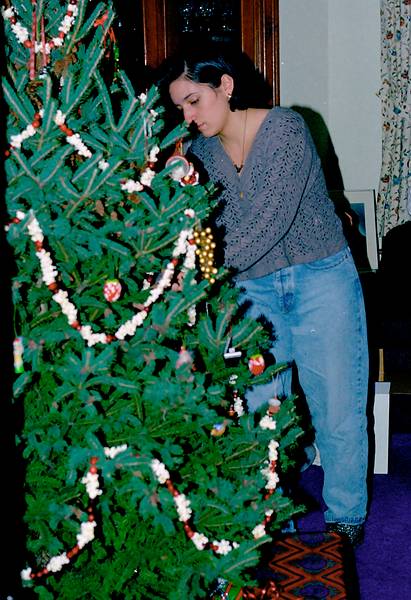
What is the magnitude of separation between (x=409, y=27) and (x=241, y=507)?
3568mm

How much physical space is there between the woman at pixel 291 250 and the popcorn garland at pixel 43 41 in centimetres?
40

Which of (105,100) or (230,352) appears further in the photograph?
(230,352)

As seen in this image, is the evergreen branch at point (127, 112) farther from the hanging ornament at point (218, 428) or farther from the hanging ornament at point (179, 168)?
the hanging ornament at point (218, 428)

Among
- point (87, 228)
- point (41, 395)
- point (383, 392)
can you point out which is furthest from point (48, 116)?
point (383, 392)

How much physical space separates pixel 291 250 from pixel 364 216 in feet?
7.78

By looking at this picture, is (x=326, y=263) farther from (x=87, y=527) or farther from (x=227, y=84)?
(x=87, y=527)

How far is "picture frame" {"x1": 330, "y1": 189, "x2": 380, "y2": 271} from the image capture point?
3.92 meters

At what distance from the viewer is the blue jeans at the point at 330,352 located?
71.6 inches

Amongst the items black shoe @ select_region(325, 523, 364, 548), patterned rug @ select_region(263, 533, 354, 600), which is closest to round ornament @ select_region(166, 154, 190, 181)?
patterned rug @ select_region(263, 533, 354, 600)

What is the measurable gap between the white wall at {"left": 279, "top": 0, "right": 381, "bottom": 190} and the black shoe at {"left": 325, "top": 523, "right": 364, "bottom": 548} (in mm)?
2581

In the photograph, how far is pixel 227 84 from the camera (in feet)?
5.62

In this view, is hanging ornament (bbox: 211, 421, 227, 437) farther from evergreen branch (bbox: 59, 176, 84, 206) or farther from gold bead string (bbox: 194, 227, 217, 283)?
evergreen branch (bbox: 59, 176, 84, 206)

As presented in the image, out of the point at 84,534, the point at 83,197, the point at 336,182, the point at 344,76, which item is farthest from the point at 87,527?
the point at 344,76

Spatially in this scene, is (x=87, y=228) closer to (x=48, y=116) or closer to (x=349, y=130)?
(x=48, y=116)
